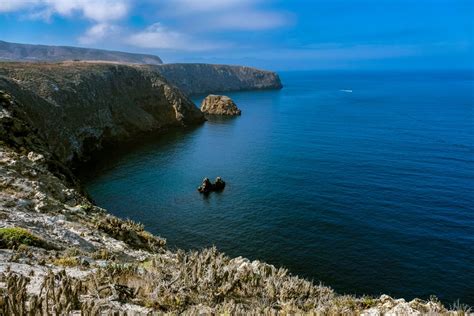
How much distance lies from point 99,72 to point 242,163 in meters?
71.0

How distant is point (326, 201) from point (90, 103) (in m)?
78.9

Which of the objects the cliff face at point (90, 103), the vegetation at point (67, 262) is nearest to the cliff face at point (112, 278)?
the vegetation at point (67, 262)

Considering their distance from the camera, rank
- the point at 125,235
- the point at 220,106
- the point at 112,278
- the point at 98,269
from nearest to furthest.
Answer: the point at 112,278 → the point at 98,269 → the point at 125,235 → the point at 220,106

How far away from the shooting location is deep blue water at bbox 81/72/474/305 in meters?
44.8

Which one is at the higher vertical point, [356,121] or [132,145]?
[356,121]

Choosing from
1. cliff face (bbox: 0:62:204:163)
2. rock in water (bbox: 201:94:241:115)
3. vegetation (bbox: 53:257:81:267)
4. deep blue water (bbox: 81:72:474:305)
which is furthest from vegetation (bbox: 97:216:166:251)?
rock in water (bbox: 201:94:241:115)

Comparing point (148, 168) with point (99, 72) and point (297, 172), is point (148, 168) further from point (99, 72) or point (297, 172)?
point (99, 72)

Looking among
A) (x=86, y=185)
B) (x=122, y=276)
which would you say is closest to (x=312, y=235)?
(x=122, y=276)

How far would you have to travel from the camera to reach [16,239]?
742 inches

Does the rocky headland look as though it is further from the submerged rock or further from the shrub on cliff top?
the submerged rock

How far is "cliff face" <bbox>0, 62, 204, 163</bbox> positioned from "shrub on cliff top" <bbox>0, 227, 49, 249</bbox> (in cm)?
6378

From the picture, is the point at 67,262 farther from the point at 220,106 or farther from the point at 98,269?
the point at 220,106

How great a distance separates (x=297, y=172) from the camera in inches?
3130

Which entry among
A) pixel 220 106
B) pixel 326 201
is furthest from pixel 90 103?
pixel 326 201
